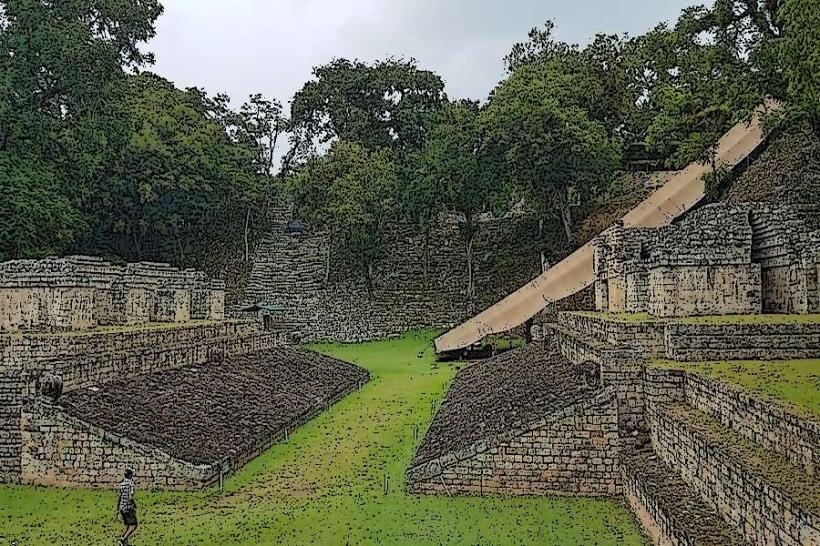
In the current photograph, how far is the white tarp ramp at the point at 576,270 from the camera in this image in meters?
27.5

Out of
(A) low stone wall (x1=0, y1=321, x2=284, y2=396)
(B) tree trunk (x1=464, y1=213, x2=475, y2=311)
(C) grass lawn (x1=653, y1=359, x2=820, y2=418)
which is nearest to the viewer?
(C) grass lawn (x1=653, y1=359, x2=820, y2=418)

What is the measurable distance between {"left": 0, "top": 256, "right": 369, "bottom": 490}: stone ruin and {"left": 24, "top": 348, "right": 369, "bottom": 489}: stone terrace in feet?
0.07

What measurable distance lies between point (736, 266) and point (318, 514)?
9.49 metres

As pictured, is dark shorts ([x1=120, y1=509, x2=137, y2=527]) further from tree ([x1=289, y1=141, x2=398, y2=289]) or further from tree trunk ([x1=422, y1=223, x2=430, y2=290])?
tree trunk ([x1=422, y1=223, x2=430, y2=290])

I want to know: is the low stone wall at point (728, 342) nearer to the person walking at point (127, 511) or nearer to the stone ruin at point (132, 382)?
the person walking at point (127, 511)

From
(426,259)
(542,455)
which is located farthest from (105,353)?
(426,259)

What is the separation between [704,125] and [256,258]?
24842mm

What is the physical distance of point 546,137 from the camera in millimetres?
32656

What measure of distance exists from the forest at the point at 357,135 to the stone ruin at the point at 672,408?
4.56m

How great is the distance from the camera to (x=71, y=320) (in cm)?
1772

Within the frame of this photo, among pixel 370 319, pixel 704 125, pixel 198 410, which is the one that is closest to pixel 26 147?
pixel 370 319

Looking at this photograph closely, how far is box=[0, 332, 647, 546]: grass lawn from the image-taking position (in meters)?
10.1

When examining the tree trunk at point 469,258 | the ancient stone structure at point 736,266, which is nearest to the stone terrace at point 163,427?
the ancient stone structure at point 736,266

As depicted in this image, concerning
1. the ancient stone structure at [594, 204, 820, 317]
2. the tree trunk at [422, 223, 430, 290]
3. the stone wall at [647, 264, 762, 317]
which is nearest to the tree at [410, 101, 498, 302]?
the tree trunk at [422, 223, 430, 290]
